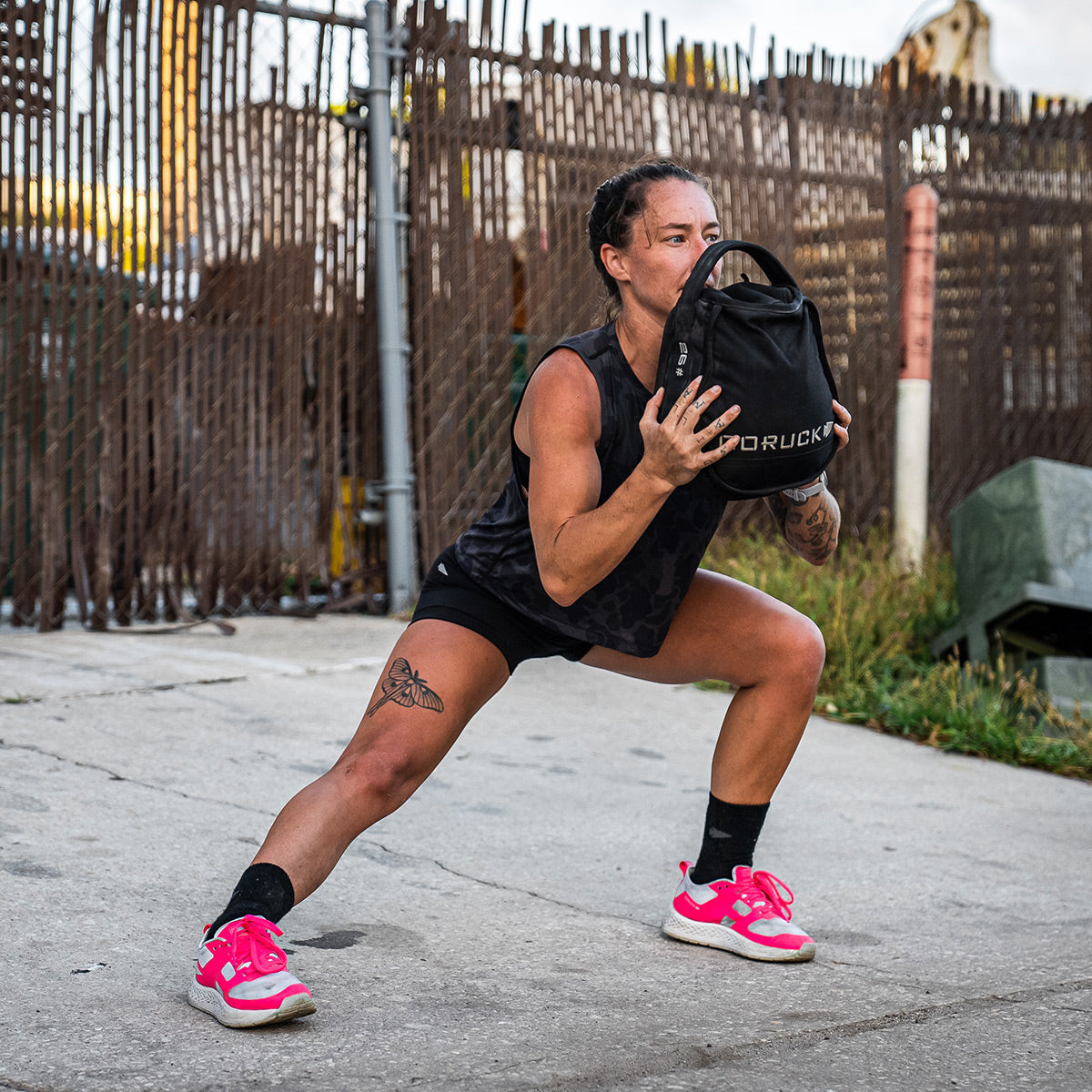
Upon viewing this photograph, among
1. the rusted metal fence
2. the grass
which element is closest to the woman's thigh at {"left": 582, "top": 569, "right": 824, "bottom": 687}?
the grass

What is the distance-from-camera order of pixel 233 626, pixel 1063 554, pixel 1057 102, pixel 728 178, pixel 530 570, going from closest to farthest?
1. pixel 530 570
2. pixel 1063 554
3. pixel 233 626
4. pixel 728 178
5. pixel 1057 102

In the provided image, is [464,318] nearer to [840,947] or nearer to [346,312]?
[346,312]

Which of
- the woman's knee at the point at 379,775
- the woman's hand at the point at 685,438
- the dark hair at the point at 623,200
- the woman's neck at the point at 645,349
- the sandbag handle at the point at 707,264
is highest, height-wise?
the dark hair at the point at 623,200

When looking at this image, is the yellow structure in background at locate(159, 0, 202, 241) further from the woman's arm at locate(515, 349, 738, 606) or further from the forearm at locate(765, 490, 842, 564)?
the forearm at locate(765, 490, 842, 564)

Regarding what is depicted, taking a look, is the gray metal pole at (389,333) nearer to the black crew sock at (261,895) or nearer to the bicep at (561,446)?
the bicep at (561,446)

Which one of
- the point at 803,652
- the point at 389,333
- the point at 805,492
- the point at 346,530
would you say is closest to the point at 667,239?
the point at 805,492

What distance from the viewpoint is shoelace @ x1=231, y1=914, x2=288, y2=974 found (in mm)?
2086

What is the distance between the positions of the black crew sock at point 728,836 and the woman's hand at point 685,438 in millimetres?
869

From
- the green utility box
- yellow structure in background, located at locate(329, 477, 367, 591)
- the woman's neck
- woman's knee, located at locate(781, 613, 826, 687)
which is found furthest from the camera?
yellow structure in background, located at locate(329, 477, 367, 591)

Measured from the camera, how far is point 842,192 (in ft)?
24.2

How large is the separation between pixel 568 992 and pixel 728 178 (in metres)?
5.55

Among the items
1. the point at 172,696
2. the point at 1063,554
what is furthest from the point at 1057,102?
the point at 172,696

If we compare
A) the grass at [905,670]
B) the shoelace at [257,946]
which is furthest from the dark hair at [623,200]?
the grass at [905,670]

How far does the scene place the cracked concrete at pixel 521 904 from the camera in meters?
2.00
